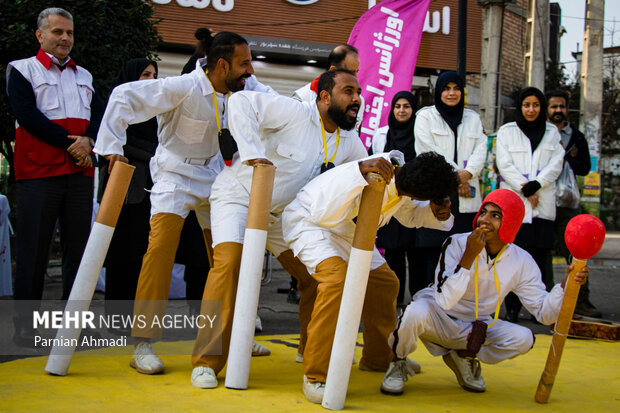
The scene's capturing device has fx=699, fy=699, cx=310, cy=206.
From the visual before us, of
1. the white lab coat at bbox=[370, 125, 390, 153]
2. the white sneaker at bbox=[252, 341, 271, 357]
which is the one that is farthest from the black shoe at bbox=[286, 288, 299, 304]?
the white sneaker at bbox=[252, 341, 271, 357]

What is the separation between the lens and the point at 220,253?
3.75m

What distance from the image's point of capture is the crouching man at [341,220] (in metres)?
3.41

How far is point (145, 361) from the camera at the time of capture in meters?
3.83

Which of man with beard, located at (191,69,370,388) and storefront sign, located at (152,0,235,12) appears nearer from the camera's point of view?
man with beard, located at (191,69,370,388)

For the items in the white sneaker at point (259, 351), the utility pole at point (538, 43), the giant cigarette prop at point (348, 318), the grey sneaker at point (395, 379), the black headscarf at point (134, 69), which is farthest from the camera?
the utility pole at point (538, 43)

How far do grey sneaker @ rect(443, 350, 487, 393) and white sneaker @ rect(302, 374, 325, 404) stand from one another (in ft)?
2.82

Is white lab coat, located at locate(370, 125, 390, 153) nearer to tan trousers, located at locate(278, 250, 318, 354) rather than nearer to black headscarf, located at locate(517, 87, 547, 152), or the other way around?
black headscarf, located at locate(517, 87, 547, 152)

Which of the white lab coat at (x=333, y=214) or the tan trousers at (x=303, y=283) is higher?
the white lab coat at (x=333, y=214)

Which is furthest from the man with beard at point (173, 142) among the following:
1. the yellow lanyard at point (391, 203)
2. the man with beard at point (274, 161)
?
the yellow lanyard at point (391, 203)

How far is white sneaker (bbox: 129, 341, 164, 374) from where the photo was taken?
3795mm

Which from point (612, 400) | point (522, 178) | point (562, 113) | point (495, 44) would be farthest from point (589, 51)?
point (612, 400)

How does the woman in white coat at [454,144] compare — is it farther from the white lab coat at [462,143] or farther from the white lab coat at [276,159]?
the white lab coat at [276,159]

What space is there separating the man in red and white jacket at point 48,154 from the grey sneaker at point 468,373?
101 inches

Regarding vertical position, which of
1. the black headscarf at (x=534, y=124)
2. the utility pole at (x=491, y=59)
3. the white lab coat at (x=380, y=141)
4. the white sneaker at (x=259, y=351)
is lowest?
the white sneaker at (x=259, y=351)
